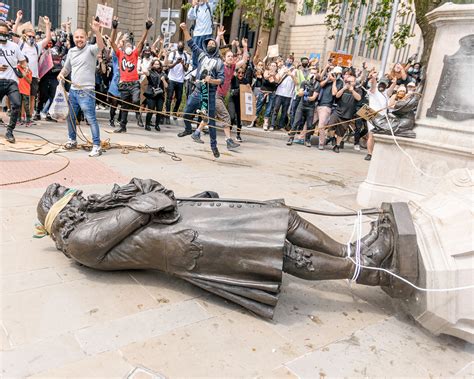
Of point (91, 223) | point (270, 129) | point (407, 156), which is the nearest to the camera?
point (91, 223)

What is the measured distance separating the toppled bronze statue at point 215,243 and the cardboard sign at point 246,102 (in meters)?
7.82

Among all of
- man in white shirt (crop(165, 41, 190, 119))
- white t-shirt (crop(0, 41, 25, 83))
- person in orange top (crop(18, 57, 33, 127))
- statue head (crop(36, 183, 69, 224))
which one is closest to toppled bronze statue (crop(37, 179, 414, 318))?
statue head (crop(36, 183, 69, 224))

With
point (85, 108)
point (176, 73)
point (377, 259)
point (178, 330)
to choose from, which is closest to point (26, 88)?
point (85, 108)

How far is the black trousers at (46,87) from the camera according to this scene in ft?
31.7

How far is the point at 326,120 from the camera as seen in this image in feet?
34.4

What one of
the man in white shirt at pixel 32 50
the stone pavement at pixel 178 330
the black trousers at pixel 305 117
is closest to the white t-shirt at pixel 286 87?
the black trousers at pixel 305 117

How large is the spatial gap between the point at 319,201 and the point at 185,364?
147 inches

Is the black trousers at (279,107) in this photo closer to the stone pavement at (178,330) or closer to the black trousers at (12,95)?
the black trousers at (12,95)

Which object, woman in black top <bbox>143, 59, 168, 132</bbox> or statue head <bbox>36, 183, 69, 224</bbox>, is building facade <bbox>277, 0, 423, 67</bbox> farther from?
statue head <bbox>36, 183, 69, 224</bbox>

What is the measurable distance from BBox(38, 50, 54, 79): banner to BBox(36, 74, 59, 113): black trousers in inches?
6.5

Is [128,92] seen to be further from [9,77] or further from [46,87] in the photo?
[9,77]

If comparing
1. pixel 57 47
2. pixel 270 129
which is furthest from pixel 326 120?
pixel 57 47

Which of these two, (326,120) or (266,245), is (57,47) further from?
(266,245)

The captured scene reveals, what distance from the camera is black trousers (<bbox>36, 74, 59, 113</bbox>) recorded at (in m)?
9.65
